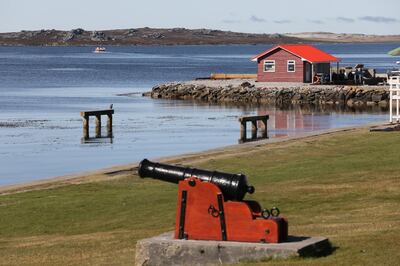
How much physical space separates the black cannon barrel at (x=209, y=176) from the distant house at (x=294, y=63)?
70805 millimetres

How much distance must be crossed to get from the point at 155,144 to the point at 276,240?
36818mm

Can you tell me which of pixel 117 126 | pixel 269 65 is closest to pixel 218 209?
pixel 117 126

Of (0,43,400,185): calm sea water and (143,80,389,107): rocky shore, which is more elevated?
(143,80,389,107): rocky shore

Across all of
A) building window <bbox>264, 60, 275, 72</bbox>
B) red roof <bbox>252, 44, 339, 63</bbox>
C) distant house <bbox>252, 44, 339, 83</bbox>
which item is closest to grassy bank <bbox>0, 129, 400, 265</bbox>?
red roof <bbox>252, 44, 339, 63</bbox>

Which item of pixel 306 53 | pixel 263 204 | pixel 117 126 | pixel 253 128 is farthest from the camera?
pixel 306 53

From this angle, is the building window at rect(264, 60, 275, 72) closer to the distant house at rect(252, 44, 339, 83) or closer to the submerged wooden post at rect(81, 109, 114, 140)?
the distant house at rect(252, 44, 339, 83)

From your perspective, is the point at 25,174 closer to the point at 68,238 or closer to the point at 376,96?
the point at 68,238

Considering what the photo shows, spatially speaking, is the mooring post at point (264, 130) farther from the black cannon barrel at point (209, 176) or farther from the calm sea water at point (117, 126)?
the black cannon barrel at point (209, 176)

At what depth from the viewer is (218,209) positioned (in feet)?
47.2

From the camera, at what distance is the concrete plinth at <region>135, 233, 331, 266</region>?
14086mm

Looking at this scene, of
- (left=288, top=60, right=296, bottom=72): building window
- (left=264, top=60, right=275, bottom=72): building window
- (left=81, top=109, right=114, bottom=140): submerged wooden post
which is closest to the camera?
(left=81, top=109, right=114, bottom=140): submerged wooden post

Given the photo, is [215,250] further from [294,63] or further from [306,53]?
[294,63]

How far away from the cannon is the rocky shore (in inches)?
2572

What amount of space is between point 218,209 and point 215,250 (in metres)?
0.57
